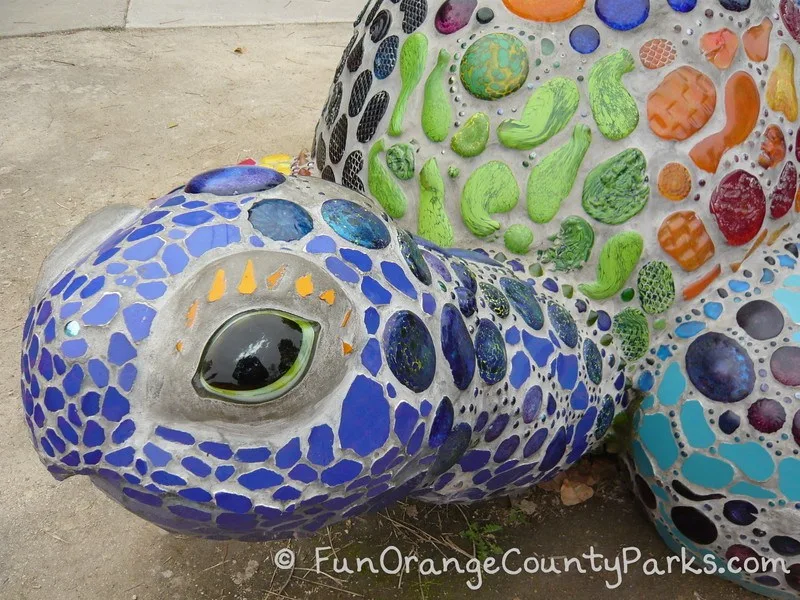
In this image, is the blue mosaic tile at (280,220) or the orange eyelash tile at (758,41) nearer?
the blue mosaic tile at (280,220)

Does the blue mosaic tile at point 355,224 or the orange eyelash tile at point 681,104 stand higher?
the orange eyelash tile at point 681,104

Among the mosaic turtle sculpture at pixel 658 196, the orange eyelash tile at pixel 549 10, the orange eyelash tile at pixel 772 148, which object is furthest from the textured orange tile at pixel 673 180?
the orange eyelash tile at pixel 549 10

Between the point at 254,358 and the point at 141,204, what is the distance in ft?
9.72

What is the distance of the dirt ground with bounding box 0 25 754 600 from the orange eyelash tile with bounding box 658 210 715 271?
86cm

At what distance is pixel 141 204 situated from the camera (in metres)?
3.79

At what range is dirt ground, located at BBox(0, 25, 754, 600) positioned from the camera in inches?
86.7

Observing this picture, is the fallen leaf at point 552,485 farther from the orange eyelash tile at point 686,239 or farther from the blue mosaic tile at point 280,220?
the blue mosaic tile at point 280,220

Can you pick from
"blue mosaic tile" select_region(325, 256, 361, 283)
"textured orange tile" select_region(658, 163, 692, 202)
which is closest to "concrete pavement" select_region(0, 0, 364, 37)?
"textured orange tile" select_region(658, 163, 692, 202)

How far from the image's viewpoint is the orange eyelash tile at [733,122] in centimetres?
187

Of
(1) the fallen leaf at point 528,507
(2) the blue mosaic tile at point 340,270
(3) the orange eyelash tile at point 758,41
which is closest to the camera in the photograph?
(2) the blue mosaic tile at point 340,270

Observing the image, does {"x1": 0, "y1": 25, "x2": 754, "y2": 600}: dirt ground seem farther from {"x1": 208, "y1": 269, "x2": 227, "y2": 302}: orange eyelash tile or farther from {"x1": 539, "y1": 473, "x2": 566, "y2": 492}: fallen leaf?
{"x1": 208, "y1": 269, "x2": 227, "y2": 302}: orange eyelash tile

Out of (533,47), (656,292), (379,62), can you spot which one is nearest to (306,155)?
(379,62)

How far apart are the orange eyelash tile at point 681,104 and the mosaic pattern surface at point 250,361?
0.79 meters

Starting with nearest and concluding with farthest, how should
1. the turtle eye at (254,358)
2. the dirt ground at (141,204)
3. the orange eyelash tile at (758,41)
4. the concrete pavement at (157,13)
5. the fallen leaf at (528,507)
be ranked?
the turtle eye at (254,358) → the orange eyelash tile at (758,41) → the dirt ground at (141,204) → the fallen leaf at (528,507) → the concrete pavement at (157,13)
